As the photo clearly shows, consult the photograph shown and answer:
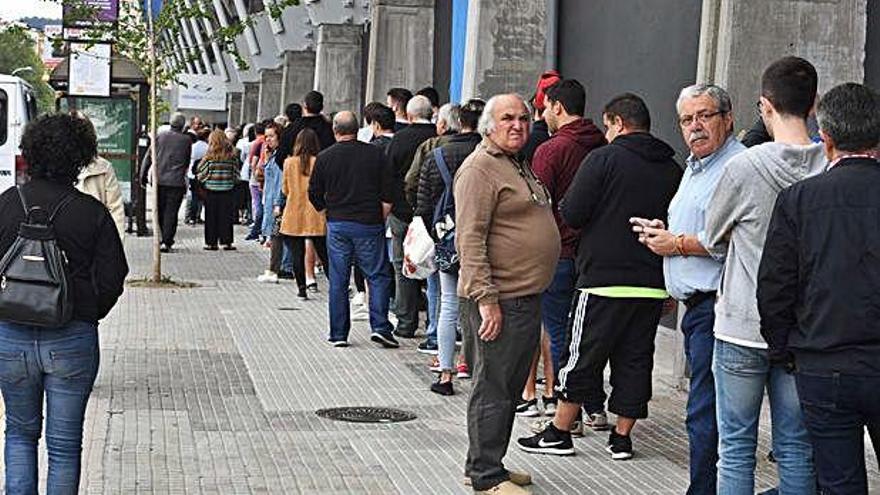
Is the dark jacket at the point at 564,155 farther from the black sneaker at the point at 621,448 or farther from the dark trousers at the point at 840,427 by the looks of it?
the dark trousers at the point at 840,427

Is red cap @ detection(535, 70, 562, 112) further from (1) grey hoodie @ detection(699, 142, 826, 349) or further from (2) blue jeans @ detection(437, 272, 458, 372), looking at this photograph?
(1) grey hoodie @ detection(699, 142, 826, 349)

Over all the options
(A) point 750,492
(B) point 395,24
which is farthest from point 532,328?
(B) point 395,24

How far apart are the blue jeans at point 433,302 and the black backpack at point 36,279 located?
5.70 meters

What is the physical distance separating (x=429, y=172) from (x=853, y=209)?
582cm

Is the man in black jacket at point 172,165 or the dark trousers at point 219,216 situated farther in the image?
the dark trousers at point 219,216

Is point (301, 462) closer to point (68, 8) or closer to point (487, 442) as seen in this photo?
point (487, 442)

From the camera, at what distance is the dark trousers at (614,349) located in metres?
8.57

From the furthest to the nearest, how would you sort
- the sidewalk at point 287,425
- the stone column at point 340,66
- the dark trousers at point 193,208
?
the stone column at point 340,66, the dark trousers at point 193,208, the sidewalk at point 287,425

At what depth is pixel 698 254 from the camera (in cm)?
732

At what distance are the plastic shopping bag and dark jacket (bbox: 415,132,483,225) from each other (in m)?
0.07

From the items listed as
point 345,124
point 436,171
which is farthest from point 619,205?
point 345,124

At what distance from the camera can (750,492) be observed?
258 inches

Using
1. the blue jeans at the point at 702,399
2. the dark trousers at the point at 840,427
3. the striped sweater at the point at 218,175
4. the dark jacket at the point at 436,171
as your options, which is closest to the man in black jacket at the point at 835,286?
the dark trousers at the point at 840,427

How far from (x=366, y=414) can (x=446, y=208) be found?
4.92 feet
